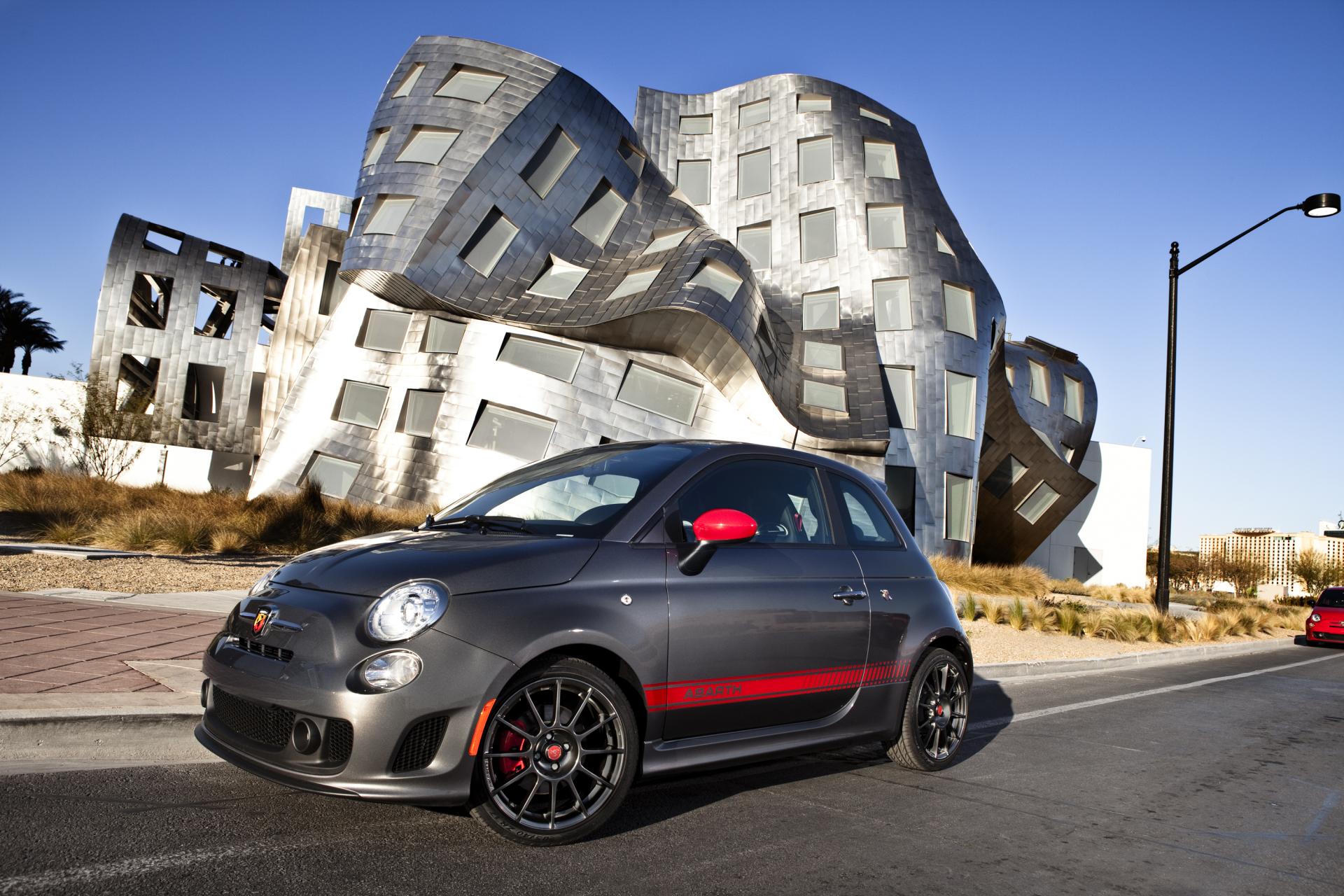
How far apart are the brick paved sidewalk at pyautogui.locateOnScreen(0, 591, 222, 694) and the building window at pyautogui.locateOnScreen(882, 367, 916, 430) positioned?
27336mm

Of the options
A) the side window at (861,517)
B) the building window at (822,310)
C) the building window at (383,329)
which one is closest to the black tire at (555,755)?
the side window at (861,517)

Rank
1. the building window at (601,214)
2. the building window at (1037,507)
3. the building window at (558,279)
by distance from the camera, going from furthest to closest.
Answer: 1. the building window at (1037,507)
2. the building window at (601,214)
3. the building window at (558,279)

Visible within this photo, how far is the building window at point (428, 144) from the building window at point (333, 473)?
939 centimetres

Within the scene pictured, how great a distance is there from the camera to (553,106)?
29.8 meters

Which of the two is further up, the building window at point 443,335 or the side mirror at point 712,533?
the building window at point 443,335

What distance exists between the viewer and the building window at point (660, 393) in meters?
28.0

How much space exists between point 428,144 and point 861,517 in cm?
2680

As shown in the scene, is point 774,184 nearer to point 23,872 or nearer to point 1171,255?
point 1171,255

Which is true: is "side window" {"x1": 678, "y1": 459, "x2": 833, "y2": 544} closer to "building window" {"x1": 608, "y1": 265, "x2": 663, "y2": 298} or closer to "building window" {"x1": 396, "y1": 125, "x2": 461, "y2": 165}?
"building window" {"x1": 608, "y1": 265, "x2": 663, "y2": 298}

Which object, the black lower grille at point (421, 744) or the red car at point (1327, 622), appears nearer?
the black lower grille at point (421, 744)

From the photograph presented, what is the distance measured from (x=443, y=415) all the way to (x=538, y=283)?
5.23m

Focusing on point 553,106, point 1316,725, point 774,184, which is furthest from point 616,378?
point 1316,725

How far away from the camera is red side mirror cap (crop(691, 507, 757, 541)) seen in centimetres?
419

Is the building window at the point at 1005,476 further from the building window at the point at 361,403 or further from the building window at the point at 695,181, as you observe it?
the building window at the point at 361,403
